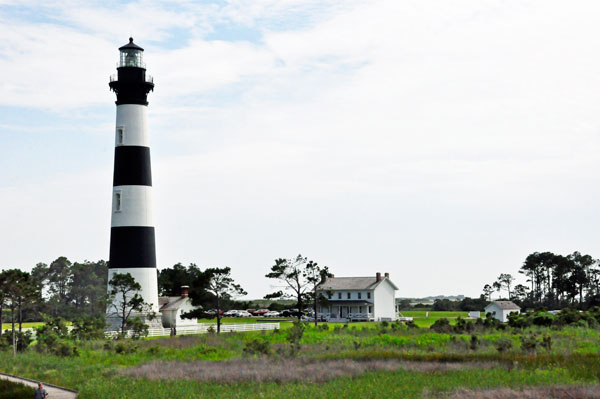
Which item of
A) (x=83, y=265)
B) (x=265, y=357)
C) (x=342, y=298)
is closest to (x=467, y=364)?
(x=265, y=357)

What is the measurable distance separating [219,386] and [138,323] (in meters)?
27.7

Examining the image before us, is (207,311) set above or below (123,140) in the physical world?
below

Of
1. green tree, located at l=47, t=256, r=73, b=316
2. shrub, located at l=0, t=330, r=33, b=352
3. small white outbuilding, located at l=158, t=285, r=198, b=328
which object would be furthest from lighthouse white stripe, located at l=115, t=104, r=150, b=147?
green tree, located at l=47, t=256, r=73, b=316

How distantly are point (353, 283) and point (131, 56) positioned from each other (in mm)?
Result: 48410

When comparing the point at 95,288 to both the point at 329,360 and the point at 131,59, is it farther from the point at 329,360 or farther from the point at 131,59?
the point at 329,360

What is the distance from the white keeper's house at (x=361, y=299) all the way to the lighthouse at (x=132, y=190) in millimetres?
38963

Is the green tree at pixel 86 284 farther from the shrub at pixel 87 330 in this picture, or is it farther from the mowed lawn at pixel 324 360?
the mowed lawn at pixel 324 360

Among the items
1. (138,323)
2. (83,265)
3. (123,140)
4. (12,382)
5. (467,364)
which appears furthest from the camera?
(83,265)

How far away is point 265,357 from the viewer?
114 feet

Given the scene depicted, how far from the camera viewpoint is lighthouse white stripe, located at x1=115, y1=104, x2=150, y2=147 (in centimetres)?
5616

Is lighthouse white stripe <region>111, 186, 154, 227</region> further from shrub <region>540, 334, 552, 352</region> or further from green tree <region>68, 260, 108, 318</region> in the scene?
green tree <region>68, 260, 108, 318</region>

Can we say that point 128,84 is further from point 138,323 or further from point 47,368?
point 47,368

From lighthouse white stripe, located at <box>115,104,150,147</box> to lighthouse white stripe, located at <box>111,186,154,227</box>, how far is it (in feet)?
11.8

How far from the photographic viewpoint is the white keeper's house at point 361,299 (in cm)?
9262
